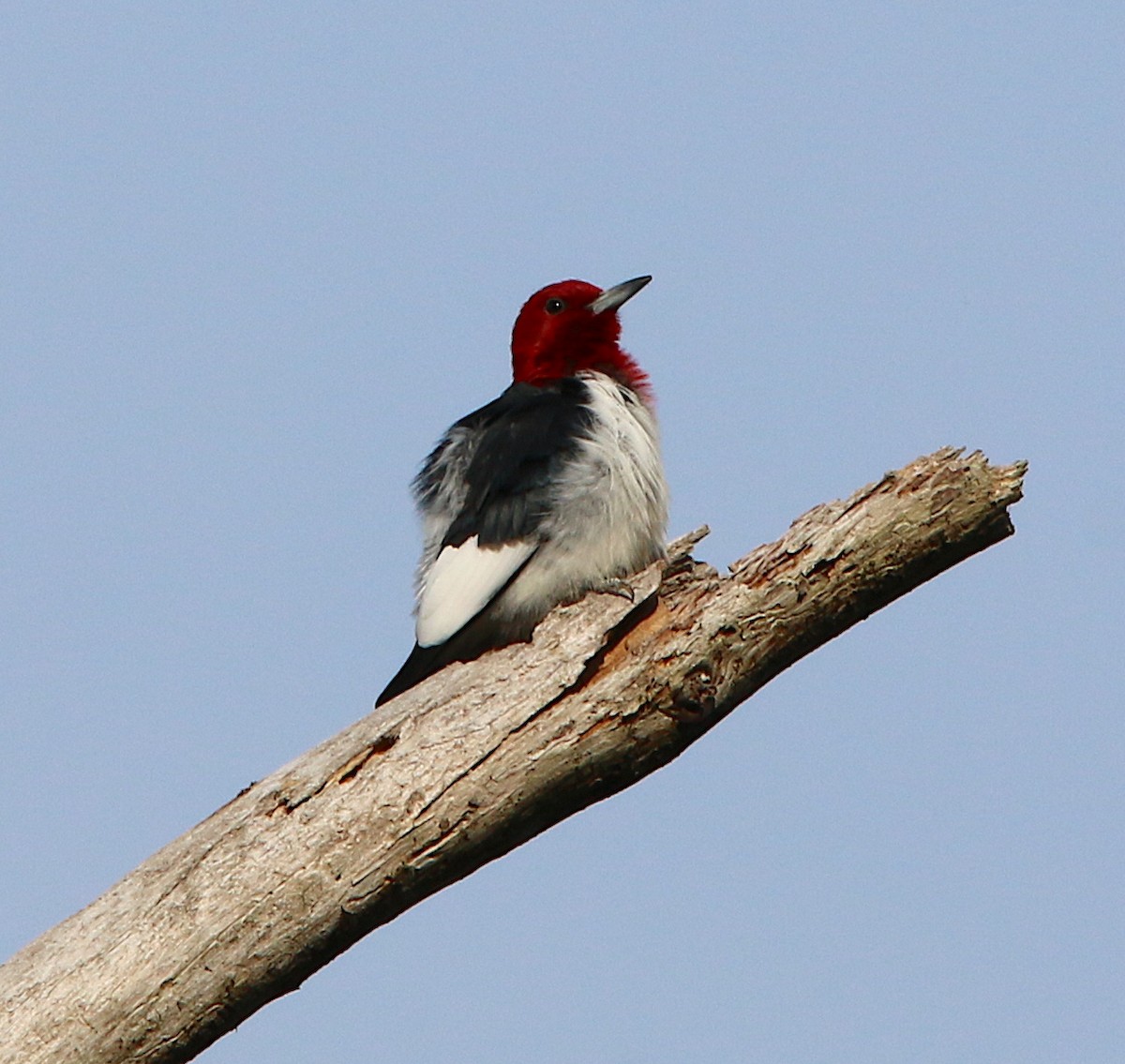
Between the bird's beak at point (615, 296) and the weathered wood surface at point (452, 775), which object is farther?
the bird's beak at point (615, 296)

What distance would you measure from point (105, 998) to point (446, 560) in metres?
2.07

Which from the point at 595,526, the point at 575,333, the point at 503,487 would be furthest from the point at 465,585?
the point at 575,333

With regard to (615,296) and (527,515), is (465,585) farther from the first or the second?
(615,296)

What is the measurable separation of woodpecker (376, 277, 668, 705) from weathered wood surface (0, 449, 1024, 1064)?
0.68 meters

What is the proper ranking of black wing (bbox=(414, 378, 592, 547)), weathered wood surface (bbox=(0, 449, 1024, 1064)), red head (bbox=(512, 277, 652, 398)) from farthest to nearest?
red head (bbox=(512, 277, 652, 398)) < black wing (bbox=(414, 378, 592, 547)) < weathered wood surface (bbox=(0, 449, 1024, 1064))

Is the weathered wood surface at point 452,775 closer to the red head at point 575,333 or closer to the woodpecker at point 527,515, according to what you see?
the woodpecker at point 527,515

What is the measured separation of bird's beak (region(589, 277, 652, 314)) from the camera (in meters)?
6.78

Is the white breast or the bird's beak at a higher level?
the bird's beak

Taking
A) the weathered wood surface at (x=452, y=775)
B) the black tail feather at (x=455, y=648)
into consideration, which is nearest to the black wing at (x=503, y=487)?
the black tail feather at (x=455, y=648)

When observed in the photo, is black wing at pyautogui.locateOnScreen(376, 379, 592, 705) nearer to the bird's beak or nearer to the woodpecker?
the woodpecker

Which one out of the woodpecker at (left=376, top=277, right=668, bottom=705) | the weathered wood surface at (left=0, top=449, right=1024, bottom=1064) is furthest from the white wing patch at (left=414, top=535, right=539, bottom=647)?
the weathered wood surface at (left=0, top=449, right=1024, bottom=1064)

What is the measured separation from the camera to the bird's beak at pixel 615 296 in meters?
6.78

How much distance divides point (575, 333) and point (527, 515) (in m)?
1.37

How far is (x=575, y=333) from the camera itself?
6.75 meters
